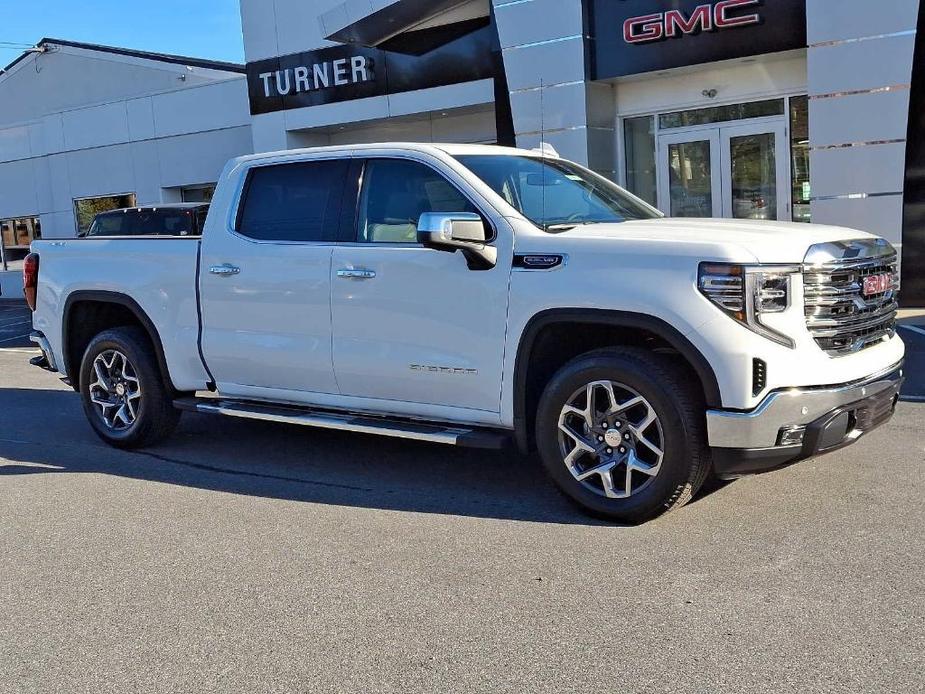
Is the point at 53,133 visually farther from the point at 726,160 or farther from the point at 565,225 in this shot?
the point at 565,225

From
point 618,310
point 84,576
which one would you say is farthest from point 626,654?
point 84,576

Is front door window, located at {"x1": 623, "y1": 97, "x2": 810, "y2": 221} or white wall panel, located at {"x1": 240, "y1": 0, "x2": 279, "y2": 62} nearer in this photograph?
front door window, located at {"x1": 623, "y1": 97, "x2": 810, "y2": 221}

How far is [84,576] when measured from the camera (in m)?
4.52

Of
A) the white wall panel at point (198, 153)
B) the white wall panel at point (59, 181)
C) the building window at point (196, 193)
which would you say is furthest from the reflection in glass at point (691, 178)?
the white wall panel at point (59, 181)

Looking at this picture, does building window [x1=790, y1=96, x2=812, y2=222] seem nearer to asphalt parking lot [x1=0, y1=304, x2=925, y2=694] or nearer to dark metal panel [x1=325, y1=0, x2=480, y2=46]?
dark metal panel [x1=325, y1=0, x2=480, y2=46]

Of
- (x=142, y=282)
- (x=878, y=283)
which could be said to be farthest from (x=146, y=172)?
(x=878, y=283)

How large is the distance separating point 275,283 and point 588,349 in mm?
2018

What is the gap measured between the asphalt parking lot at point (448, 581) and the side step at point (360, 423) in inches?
15.8

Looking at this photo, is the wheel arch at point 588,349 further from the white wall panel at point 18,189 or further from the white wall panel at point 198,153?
the white wall panel at point 18,189

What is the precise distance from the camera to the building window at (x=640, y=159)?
16375 millimetres

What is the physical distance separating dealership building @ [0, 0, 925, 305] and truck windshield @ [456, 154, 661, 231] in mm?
1726

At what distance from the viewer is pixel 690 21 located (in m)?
14.2

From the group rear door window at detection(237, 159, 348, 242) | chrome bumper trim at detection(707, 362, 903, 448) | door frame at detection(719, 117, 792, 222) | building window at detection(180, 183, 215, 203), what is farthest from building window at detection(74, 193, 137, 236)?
chrome bumper trim at detection(707, 362, 903, 448)

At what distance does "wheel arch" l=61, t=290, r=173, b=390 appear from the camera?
671 centimetres
